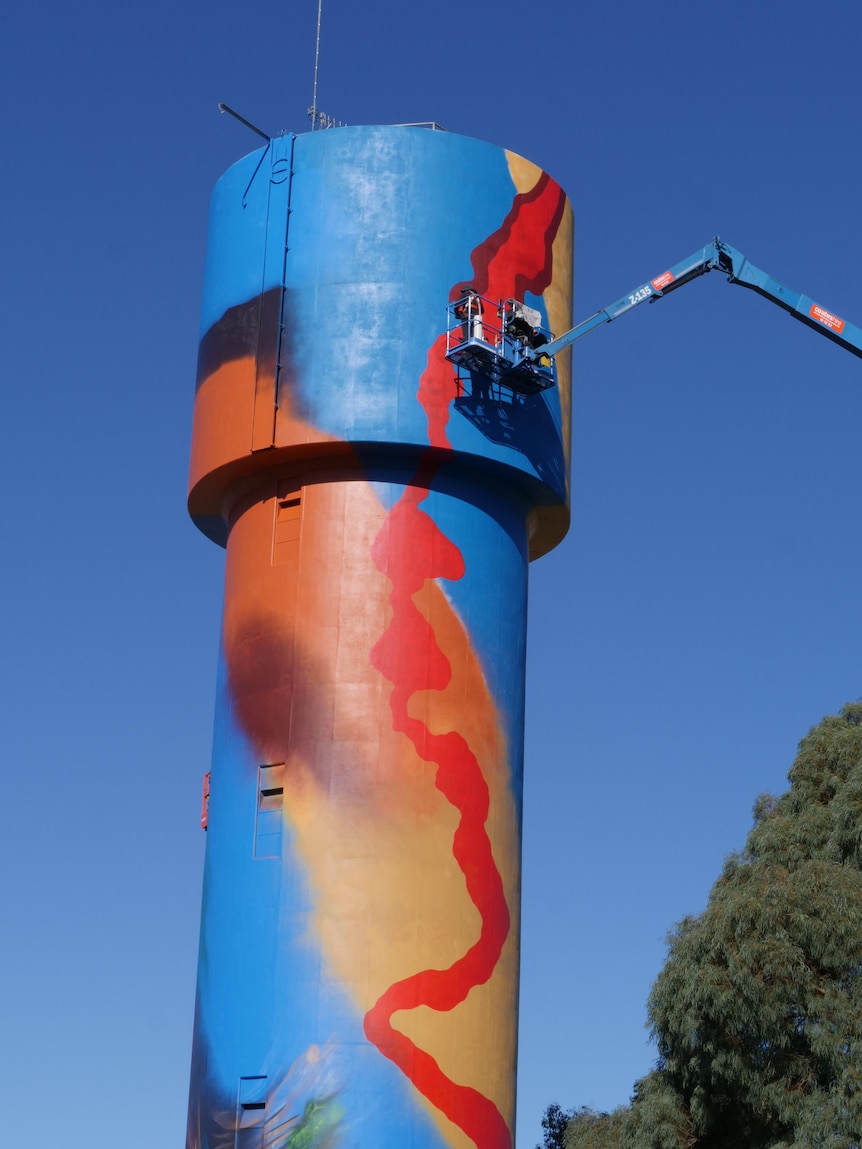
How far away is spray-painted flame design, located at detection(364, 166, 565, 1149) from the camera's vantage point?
104ft

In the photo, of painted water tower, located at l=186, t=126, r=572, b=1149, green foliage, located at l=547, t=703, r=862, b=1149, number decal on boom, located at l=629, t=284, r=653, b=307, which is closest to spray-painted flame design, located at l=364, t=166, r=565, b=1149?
painted water tower, located at l=186, t=126, r=572, b=1149

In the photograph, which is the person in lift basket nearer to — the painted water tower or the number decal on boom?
the painted water tower

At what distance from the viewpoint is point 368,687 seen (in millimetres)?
33406

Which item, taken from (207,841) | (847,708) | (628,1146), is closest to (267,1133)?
(207,841)

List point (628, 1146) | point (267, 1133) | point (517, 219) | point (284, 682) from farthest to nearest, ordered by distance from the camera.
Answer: point (628, 1146), point (517, 219), point (284, 682), point (267, 1133)

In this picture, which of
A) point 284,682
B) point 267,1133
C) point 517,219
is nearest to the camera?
point 267,1133

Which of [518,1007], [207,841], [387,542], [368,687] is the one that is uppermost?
[387,542]

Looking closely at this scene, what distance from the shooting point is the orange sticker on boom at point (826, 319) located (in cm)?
4375

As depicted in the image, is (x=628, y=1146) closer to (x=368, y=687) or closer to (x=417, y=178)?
(x=368, y=687)

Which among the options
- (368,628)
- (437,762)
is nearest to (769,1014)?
(437,762)

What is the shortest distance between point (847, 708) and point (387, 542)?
18.1 m

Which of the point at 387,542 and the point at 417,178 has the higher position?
the point at 417,178

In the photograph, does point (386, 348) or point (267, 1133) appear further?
point (386, 348)

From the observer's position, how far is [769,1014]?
39.5 metres
